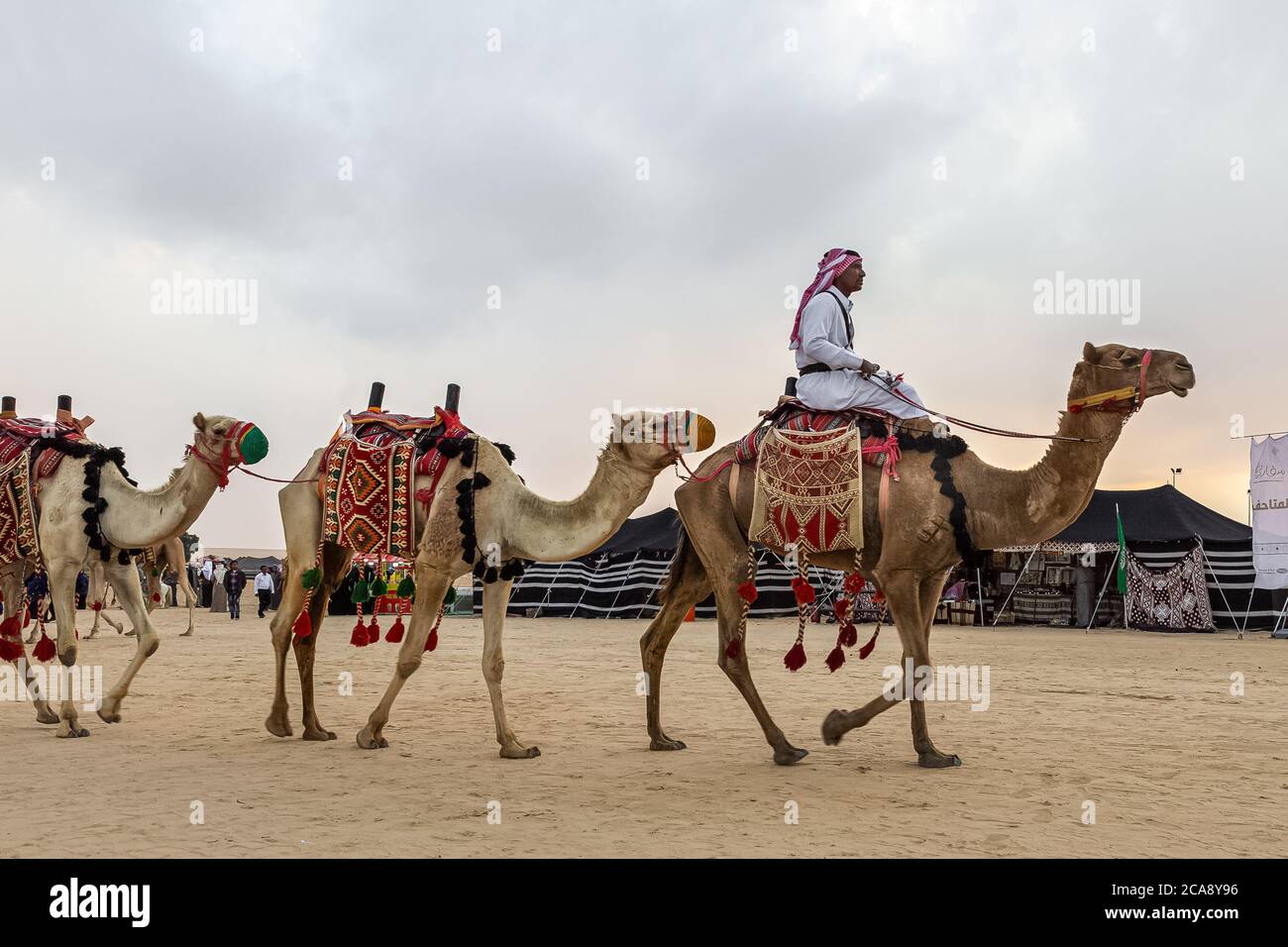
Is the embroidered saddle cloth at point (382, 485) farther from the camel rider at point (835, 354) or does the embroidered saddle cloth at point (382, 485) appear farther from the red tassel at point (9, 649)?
the red tassel at point (9, 649)

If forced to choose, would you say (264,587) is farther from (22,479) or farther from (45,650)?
(45,650)

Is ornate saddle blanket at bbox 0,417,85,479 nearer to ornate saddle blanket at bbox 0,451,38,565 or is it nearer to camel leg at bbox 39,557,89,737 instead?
ornate saddle blanket at bbox 0,451,38,565

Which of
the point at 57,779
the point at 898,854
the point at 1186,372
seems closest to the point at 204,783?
the point at 57,779

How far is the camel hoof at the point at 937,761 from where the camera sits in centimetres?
686

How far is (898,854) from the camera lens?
460cm

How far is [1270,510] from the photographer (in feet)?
71.3

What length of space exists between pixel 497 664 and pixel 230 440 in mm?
2858

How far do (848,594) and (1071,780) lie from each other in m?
1.76

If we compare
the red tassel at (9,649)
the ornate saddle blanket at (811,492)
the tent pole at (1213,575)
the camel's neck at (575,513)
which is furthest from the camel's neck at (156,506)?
the tent pole at (1213,575)

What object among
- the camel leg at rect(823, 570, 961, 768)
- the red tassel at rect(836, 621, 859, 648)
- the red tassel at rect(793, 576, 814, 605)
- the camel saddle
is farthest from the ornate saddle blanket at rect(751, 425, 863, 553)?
the camel saddle

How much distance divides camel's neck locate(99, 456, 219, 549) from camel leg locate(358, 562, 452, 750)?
2103 mm

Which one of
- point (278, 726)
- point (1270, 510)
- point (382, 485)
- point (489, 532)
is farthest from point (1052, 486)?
point (1270, 510)

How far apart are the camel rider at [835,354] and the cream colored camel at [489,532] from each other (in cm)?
121

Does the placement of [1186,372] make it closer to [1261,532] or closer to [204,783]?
[204,783]
